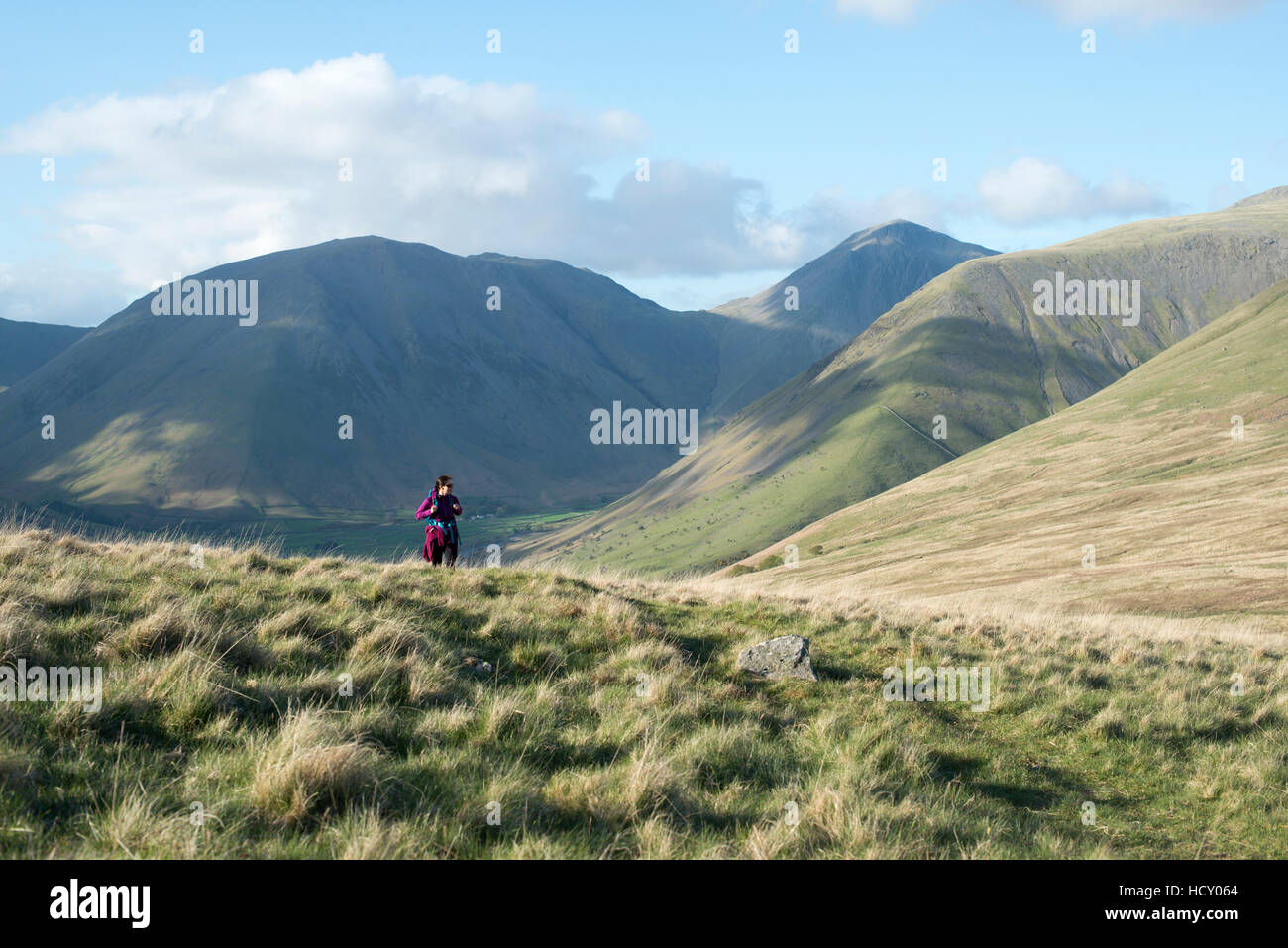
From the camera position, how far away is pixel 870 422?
149625 mm

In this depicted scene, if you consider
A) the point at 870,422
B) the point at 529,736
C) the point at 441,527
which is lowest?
the point at 529,736

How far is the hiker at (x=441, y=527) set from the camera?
16.7 metres

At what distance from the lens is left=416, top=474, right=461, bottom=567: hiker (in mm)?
16688

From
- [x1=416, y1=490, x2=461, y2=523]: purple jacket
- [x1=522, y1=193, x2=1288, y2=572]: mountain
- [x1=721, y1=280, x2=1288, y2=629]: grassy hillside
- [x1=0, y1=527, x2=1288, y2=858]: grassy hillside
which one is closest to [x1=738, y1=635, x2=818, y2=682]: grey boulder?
[x1=0, y1=527, x2=1288, y2=858]: grassy hillside

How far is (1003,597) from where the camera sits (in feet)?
128

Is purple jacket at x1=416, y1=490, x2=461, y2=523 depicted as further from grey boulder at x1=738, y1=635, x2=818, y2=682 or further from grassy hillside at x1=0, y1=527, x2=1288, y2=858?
grey boulder at x1=738, y1=635, x2=818, y2=682

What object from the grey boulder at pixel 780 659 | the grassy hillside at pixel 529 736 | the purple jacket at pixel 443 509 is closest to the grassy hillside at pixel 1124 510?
the purple jacket at pixel 443 509

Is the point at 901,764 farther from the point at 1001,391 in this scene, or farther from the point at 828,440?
the point at 1001,391

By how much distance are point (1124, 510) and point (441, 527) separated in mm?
60631

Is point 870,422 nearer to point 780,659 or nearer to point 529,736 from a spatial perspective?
point 780,659

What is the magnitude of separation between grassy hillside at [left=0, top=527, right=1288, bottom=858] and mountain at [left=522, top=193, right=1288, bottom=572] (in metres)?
104

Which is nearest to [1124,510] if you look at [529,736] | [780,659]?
[780,659]

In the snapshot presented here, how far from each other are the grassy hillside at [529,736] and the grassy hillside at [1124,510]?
15.3 meters
